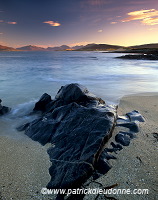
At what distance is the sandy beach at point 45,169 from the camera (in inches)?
101

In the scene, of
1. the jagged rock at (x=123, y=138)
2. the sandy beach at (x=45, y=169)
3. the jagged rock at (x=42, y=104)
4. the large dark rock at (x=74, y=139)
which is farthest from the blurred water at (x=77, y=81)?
the sandy beach at (x=45, y=169)

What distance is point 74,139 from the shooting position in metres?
3.32

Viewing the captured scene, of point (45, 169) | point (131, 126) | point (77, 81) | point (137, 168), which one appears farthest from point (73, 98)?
point (77, 81)

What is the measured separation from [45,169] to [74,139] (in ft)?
2.79

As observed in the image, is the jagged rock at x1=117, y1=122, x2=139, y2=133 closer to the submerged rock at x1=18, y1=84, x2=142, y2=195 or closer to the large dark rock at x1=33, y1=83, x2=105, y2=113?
the submerged rock at x1=18, y1=84, x2=142, y2=195

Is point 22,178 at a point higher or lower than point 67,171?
lower

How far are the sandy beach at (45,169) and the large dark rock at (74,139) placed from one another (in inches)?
7.8

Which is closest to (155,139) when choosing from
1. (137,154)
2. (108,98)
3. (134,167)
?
(137,154)

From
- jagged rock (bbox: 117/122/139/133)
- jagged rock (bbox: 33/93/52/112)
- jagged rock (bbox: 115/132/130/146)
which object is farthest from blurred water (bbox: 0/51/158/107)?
jagged rock (bbox: 115/132/130/146)

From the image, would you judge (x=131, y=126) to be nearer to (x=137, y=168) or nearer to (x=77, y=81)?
(x=137, y=168)

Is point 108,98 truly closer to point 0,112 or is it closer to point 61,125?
point 61,125

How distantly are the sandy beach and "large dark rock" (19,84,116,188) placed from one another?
20 centimetres

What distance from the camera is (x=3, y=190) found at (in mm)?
2586

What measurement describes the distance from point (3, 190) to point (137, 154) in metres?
2.77
